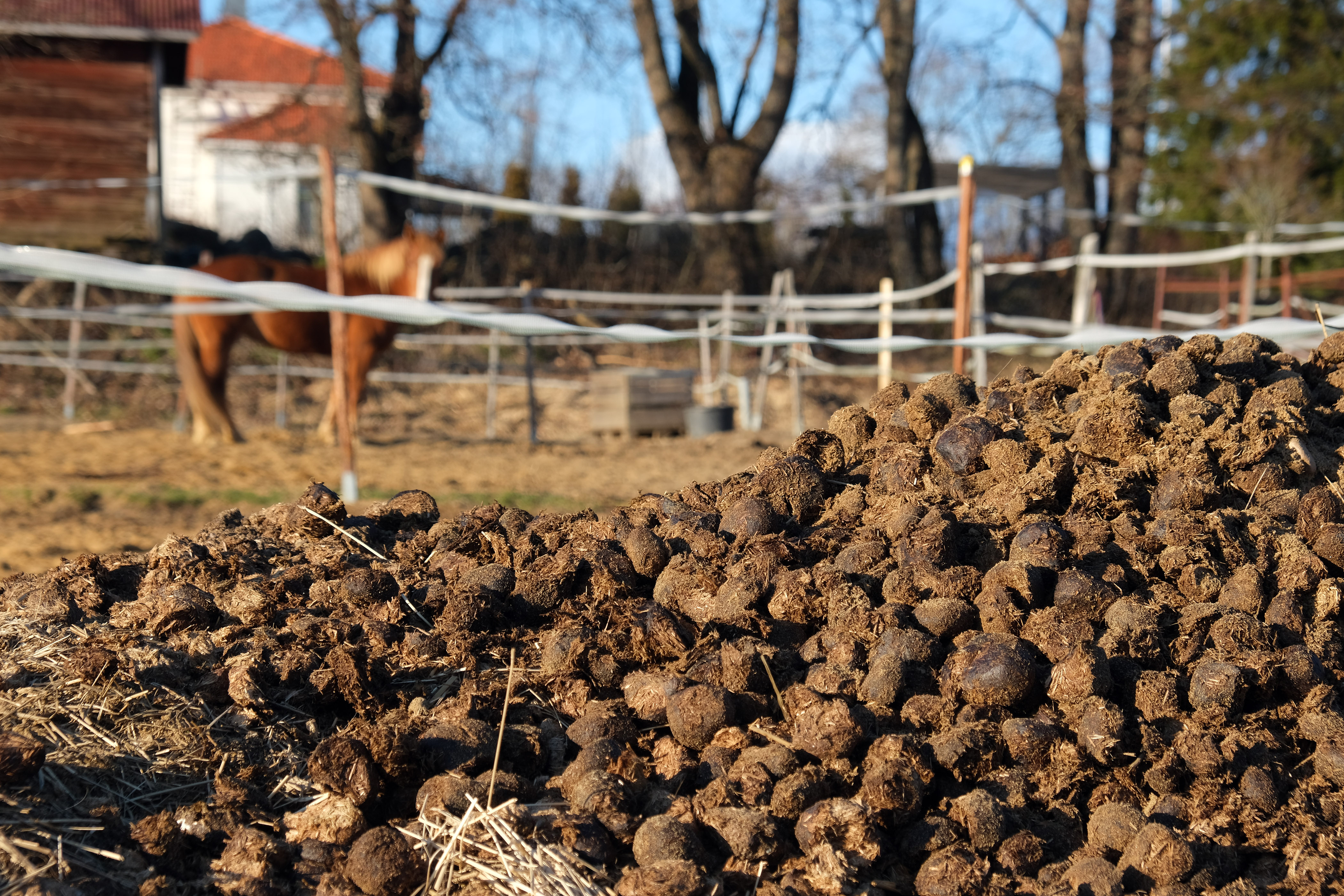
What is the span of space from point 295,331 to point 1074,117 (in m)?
13.2

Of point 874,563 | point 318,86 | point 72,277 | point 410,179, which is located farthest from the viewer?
point 318,86

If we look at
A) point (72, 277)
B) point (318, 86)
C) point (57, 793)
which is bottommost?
point (57, 793)

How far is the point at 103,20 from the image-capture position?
46.2ft

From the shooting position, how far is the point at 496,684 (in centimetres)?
192

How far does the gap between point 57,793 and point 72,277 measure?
5.60ft

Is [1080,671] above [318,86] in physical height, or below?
below

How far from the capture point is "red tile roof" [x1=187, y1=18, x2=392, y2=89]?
15.4m

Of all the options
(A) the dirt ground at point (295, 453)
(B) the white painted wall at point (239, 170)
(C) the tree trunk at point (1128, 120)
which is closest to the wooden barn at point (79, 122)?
(B) the white painted wall at point (239, 170)

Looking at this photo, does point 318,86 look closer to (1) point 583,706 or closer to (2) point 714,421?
(2) point 714,421

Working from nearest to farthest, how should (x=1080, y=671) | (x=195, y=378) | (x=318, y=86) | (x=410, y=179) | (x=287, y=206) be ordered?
(x=1080, y=671)
(x=195, y=378)
(x=410, y=179)
(x=318, y=86)
(x=287, y=206)

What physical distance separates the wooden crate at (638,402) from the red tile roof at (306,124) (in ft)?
22.3

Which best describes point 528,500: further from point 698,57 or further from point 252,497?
point 698,57

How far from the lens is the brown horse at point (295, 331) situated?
304 inches

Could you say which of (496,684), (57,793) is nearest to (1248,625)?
(496,684)
